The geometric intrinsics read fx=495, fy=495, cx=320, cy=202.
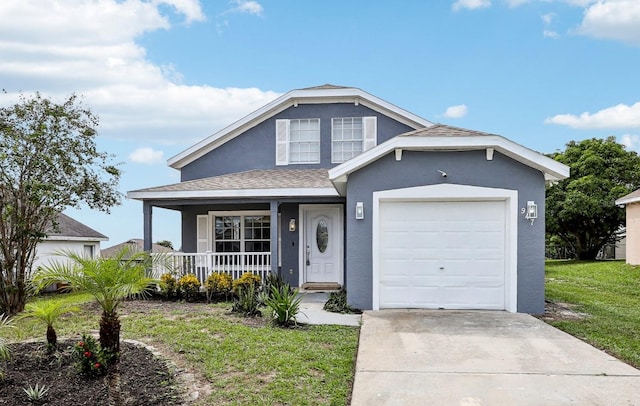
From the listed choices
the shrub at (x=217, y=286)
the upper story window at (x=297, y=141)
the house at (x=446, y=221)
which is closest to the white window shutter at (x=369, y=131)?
the upper story window at (x=297, y=141)

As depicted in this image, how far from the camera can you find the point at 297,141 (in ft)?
50.3

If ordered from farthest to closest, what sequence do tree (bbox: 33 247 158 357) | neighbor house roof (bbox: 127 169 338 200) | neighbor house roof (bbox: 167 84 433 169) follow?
neighbor house roof (bbox: 167 84 433 169) < neighbor house roof (bbox: 127 169 338 200) < tree (bbox: 33 247 158 357)

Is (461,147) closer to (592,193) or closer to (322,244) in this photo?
(322,244)

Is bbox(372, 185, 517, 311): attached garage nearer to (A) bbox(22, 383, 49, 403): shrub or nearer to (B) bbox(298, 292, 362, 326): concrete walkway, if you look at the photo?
(B) bbox(298, 292, 362, 326): concrete walkway

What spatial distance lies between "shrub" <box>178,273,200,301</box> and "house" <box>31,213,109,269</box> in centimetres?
936

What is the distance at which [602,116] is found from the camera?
25.3 meters

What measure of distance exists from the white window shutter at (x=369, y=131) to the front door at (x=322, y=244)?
2311 millimetres

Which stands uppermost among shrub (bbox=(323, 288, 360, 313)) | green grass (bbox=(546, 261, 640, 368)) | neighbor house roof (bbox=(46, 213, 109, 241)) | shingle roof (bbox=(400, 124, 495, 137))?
shingle roof (bbox=(400, 124, 495, 137))

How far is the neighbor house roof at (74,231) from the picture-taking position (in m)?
20.4

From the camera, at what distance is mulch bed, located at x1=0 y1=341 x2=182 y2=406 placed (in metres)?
5.29

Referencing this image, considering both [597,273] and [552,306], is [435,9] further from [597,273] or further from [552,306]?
[597,273]

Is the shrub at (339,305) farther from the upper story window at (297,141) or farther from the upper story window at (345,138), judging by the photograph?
the upper story window at (297,141)

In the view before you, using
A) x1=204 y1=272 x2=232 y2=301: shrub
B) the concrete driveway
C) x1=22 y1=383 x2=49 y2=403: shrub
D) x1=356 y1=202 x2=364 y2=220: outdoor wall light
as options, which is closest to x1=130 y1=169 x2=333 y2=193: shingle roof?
x1=204 y1=272 x2=232 y2=301: shrub

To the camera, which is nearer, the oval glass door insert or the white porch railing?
the white porch railing
